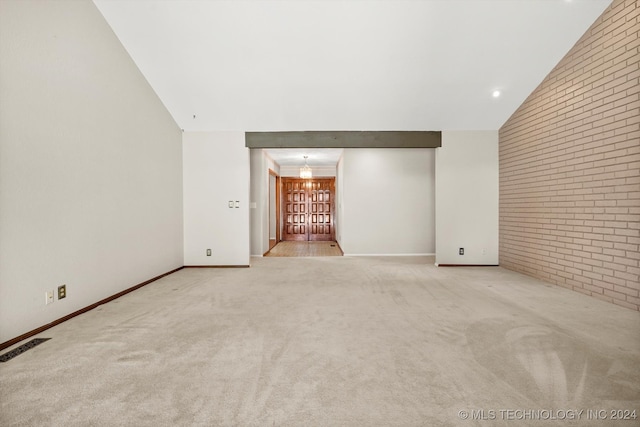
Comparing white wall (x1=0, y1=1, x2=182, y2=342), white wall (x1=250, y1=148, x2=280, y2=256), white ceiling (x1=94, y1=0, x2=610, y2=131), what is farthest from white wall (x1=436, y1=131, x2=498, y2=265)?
white wall (x1=0, y1=1, x2=182, y2=342)

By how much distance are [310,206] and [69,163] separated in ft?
26.1

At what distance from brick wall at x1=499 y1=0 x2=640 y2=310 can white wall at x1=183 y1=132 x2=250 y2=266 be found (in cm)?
465

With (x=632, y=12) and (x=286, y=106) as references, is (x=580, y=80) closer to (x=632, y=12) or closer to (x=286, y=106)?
(x=632, y=12)

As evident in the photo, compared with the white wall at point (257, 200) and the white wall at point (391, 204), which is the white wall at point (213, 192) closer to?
the white wall at point (257, 200)

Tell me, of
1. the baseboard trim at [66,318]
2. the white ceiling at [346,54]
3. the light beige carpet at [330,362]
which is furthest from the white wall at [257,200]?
the light beige carpet at [330,362]

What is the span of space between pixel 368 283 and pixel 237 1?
385 cm

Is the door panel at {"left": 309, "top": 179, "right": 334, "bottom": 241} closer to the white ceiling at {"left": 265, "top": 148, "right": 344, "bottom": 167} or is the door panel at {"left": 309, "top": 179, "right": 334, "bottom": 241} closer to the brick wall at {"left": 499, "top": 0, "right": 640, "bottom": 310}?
the white ceiling at {"left": 265, "top": 148, "right": 344, "bottom": 167}

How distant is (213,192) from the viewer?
18.0ft

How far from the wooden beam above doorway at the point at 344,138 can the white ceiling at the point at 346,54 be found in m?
0.35

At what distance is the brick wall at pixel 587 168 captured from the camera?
10.5 feet

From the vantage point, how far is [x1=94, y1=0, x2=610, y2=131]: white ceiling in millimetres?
3432

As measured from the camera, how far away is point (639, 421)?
150 centimetres

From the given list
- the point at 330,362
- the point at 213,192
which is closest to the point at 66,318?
the point at 330,362

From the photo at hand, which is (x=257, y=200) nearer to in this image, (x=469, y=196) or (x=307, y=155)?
(x=307, y=155)
